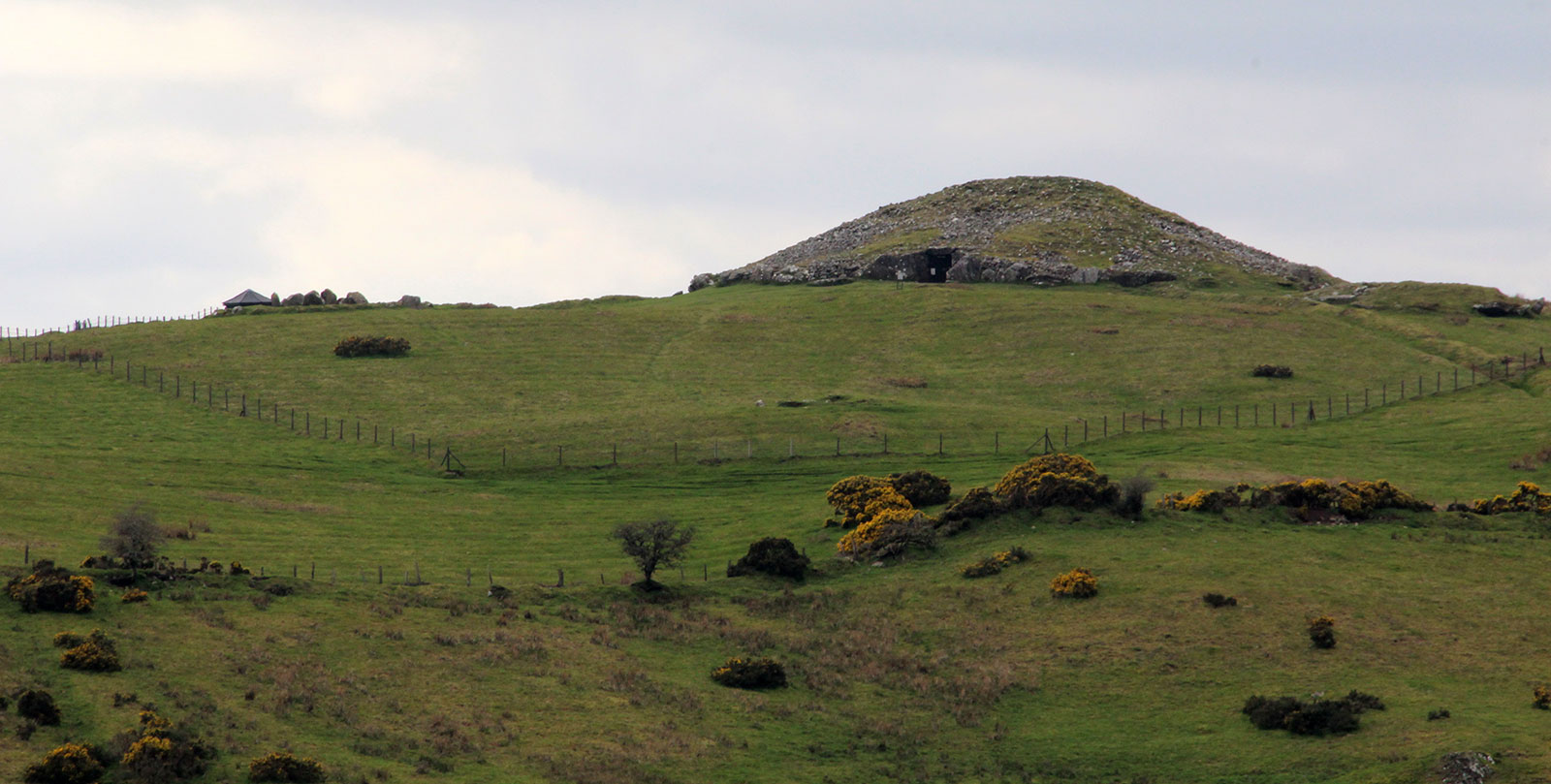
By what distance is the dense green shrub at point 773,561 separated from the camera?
69.3 meters

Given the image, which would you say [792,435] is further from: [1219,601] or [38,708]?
[38,708]

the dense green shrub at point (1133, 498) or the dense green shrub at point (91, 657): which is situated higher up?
the dense green shrub at point (1133, 498)

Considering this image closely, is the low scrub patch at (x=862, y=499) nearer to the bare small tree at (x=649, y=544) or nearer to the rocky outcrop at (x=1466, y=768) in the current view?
the bare small tree at (x=649, y=544)

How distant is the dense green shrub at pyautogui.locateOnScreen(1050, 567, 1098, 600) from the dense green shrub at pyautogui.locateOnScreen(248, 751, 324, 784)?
33869mm

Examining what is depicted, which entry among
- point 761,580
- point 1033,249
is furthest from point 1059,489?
point 1033,249

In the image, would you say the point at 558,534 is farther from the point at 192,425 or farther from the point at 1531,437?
the point at 1531,437

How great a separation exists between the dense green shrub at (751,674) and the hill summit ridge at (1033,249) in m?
110

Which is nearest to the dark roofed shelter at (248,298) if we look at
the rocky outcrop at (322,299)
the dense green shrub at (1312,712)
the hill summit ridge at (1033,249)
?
the rocky outcrop at (322,299)

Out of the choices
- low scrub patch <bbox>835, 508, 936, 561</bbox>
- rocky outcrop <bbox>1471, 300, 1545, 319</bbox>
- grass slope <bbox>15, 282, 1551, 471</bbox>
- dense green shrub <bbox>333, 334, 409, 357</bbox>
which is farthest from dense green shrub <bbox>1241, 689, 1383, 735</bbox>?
rocky outcrop <bbox>1471, 300, 1545, 319</bbox>

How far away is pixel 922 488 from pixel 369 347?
65.0 metres

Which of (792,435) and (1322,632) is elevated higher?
(792,435)

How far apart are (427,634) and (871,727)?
19.0 meters

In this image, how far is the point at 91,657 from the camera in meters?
48.3

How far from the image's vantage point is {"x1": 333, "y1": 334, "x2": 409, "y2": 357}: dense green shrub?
12500 centimetres
